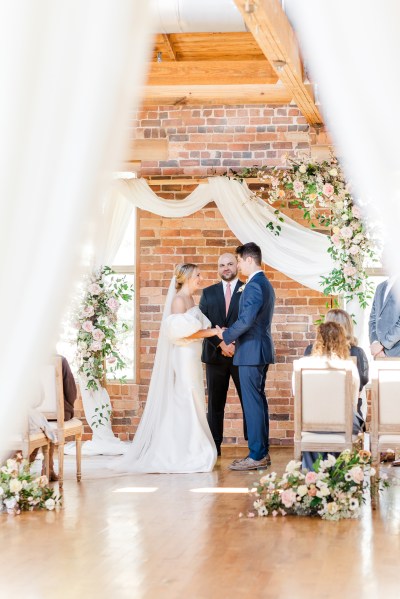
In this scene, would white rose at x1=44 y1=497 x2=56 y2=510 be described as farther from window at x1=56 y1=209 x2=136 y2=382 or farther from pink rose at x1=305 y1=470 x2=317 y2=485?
window at x1=56 y1=209 x2=136 y2=382

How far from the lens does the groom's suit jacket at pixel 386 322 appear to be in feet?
25.2

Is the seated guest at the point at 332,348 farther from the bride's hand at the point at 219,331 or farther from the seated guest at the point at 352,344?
the bride's hand at the point at 219,331

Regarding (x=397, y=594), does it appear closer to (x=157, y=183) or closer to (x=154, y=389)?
(x=154, y=389)

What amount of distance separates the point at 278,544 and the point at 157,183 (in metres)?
4.75

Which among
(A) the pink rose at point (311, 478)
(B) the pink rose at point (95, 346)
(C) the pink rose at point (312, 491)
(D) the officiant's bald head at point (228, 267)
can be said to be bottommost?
(C) the pink rose at point (312, 491)

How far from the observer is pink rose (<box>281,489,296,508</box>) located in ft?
18.6

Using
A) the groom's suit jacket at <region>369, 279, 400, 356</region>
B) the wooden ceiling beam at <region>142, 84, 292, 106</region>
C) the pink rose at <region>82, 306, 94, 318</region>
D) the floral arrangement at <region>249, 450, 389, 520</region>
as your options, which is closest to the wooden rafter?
the wooden ceiling beam at <region>142, 84, 292, 106</region>

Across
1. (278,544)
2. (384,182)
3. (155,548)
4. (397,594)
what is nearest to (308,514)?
(278,544)

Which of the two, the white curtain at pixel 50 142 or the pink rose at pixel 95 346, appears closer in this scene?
the white curtain at pixel 50 142

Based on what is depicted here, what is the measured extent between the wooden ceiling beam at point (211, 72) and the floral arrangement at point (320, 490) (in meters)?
3.44

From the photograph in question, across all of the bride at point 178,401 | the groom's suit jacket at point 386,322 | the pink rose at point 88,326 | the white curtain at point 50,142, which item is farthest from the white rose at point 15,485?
the white curtain at point 50,142

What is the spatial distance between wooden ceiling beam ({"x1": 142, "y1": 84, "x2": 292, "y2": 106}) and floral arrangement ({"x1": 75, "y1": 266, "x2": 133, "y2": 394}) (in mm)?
1682

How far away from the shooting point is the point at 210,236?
30.2ft

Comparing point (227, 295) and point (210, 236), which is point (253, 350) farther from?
point (210, 236)
